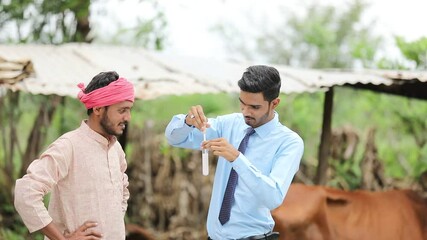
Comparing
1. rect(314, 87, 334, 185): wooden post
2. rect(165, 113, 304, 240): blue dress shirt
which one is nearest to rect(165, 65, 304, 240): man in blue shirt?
rect(165, 113, 304, 240): blue dress shirt

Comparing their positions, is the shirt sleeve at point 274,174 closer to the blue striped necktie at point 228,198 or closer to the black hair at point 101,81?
the blue striped necktie at point 228,198

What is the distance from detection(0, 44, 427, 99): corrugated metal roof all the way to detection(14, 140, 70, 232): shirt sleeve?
7.08 feet

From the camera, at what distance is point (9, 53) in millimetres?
6477

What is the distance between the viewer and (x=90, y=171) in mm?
3422

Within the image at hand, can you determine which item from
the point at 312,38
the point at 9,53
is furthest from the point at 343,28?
→ the point at 9,53

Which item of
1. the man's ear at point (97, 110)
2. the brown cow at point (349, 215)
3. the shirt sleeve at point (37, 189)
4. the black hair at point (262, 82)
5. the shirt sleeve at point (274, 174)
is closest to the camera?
the shirt sleeve at point (37, 189)

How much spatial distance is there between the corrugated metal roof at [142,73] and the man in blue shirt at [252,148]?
202cm

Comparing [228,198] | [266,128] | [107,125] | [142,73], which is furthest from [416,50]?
[107,125]

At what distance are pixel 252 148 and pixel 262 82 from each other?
0.36m

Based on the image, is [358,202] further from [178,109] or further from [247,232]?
[178,109]

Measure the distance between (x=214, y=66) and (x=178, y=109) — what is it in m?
7.46

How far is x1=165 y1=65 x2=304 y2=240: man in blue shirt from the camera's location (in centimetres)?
357

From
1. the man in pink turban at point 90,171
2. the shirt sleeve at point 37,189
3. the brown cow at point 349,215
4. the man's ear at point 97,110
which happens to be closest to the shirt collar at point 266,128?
the man in pink turban at point 90,171

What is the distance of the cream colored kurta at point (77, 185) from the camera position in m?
3.25
